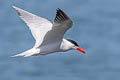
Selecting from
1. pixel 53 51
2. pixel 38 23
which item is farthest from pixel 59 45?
pixel 38 23

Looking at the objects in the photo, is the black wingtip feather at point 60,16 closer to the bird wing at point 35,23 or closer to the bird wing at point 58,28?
the bird wing at point 58,28

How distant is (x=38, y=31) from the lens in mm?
14562

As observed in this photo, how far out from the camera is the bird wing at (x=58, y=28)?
1224cm

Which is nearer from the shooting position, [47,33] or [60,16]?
[60,16]

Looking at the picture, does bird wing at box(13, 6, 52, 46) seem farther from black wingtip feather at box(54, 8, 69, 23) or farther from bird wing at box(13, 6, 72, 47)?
black wingtip feather at box(54, 8, 69, 23)

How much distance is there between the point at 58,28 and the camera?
13.0 meters

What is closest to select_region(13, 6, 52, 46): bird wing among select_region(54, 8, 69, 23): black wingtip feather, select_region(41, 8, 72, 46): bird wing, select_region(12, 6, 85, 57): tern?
select_region(12, 6, 85, 57): tern

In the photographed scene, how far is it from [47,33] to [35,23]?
1232mm

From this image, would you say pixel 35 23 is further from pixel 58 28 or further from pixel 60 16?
pixel 60 16

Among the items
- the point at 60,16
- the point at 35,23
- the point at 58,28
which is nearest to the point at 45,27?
the point at 35,23

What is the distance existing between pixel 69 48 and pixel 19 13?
78.6 inches

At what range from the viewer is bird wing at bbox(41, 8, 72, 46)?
12237 millimetres

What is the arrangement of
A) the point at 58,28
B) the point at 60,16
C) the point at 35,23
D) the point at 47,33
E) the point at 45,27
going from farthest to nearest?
the point at 35,23 < the point at 45,27 < the point at 47,33 < the point at 58,28 < the point at 60,16

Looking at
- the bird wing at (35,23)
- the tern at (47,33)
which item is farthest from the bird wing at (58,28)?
the bird wing at (35,23)
